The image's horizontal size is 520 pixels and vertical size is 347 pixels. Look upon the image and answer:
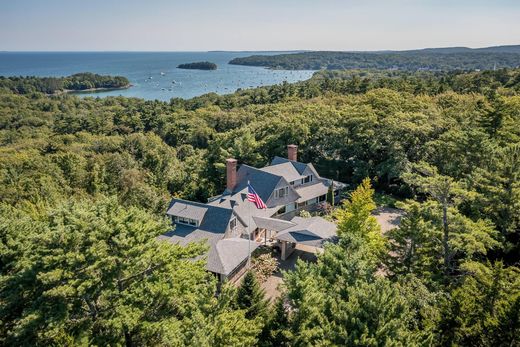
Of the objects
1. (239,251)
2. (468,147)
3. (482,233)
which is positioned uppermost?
(468,147)

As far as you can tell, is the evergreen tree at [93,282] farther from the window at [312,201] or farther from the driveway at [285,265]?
the window at [312,201]

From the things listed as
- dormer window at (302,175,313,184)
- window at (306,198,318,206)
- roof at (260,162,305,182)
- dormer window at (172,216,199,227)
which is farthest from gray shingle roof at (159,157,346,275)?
dormer window at (302,175,313,184)

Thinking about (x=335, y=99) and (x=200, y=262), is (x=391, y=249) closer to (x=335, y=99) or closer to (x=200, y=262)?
(x=200, y=262)

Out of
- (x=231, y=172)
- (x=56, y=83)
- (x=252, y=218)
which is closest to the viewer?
(x=252, y=218)

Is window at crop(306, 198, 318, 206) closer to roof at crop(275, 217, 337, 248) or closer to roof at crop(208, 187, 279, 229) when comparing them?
roof at crop(208, 187, 279, 229)

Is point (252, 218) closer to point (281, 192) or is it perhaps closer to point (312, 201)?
point (281, 192)

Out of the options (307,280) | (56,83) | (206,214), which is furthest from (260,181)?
(56,83)

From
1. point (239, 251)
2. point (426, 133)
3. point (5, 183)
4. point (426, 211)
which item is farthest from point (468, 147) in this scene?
point (5, 183)
